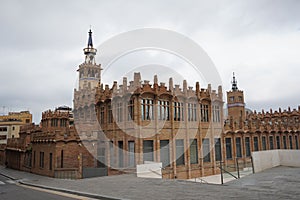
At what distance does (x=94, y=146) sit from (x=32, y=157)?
361 inches

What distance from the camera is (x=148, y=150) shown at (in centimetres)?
2539

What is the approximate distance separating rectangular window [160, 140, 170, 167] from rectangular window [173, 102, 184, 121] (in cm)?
315

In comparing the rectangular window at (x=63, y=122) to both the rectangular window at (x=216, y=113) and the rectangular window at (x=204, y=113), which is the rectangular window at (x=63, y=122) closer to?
the rectangular window at (x=204, y=113)

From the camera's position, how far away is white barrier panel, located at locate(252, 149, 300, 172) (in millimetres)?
21906

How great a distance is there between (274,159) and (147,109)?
1284 centimetres

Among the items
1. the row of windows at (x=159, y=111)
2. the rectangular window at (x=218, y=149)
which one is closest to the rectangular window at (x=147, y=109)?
the row of windows at (x=159, y=111)

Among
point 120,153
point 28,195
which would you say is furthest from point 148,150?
point 28,195

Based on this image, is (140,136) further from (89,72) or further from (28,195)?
(89,72)

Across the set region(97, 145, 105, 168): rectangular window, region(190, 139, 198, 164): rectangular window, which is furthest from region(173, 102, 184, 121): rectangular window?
region(97, 145, 105, 168): rectangular window

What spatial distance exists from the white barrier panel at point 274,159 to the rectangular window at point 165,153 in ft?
28.7

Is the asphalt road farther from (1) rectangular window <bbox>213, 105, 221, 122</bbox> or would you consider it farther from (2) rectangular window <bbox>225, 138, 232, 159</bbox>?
(2) rectangular window <bbox>225, 138, 232, 159</bbox>

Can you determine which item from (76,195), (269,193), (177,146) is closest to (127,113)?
(177,146)

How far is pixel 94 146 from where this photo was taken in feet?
92.7

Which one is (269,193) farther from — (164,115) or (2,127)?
(2,127)
